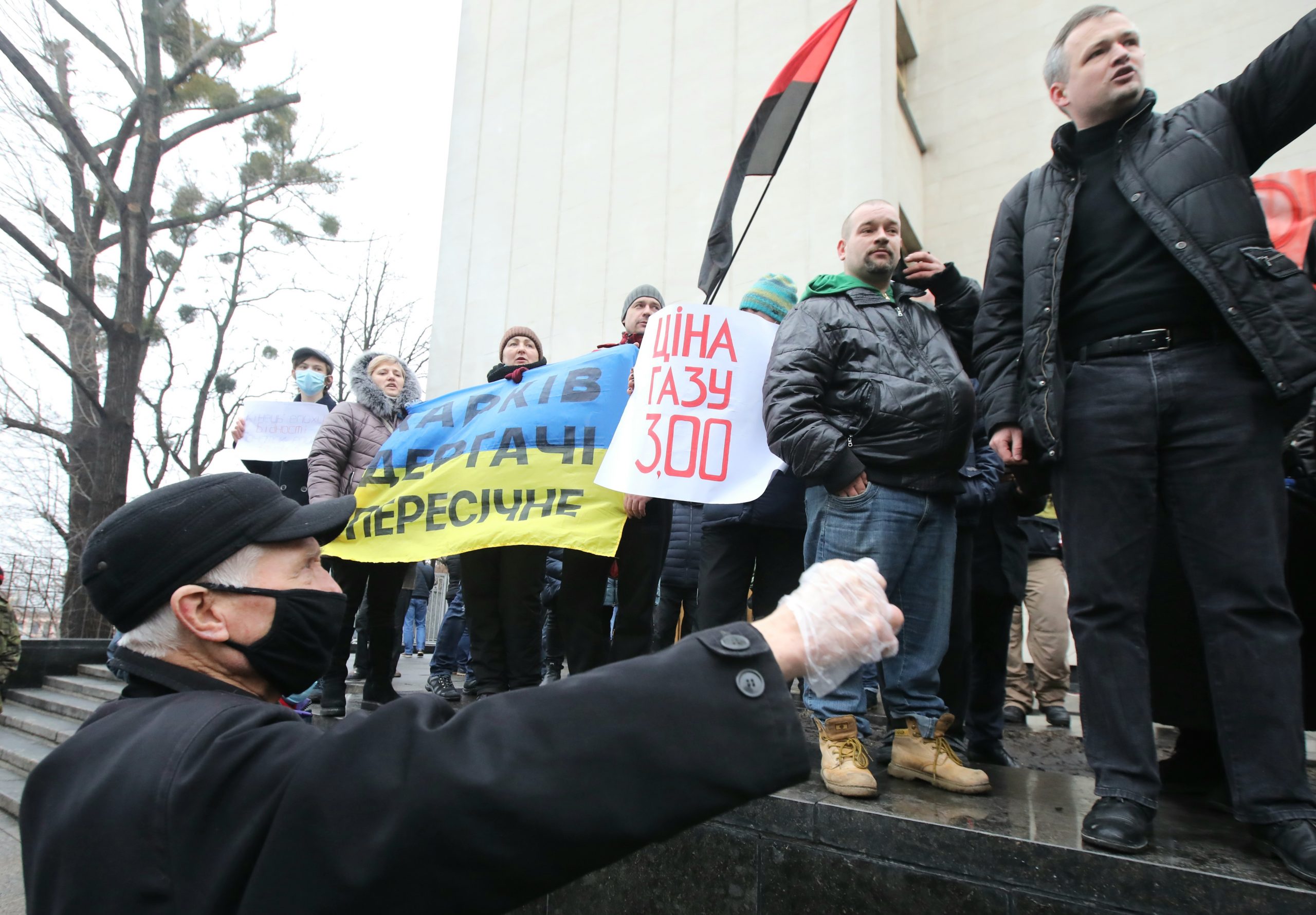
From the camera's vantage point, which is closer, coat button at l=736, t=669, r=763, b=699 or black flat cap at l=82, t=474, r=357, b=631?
coat button at l=736, t=669, r=763, b=699

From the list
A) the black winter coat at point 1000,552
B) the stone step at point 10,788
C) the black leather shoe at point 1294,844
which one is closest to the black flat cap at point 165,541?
the black leather shoe at point 1294,844

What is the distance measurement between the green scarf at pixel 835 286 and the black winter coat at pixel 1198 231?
634 mm

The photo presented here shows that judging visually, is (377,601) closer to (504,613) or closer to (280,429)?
(504,613)

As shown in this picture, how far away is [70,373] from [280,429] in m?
7.62

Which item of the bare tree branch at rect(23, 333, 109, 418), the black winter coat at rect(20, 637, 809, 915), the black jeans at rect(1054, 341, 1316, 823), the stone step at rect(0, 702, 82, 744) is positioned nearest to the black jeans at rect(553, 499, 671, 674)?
the black jeans at rect(1054, 341, 1316, 823)

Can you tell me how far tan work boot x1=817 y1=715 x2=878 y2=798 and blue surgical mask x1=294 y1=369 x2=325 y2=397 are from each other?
4.89 m

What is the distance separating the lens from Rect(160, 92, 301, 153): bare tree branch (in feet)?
41.6


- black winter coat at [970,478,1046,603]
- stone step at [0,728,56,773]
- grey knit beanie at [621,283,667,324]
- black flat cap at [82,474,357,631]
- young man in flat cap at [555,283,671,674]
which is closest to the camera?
black flat cap at [82,474,357,631]

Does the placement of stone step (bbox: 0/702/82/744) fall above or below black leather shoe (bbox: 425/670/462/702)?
below

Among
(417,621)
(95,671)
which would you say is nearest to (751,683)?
(95,671)

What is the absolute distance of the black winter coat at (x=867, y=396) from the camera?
292cm

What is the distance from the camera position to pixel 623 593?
4141mm

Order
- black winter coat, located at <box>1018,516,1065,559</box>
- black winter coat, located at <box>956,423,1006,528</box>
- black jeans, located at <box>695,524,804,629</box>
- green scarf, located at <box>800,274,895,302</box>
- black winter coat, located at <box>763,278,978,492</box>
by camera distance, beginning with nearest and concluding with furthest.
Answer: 1. black winter coat, located at <box>763,278,978,492</box>
2. green scarf, located at <box>800,274,895,302</box>
3. black winter coat, located at <box>956,423,1006,528</box>
4. black jeans, located at <box>695,524,804,629</box>
5. black winter coat, located at <box>1018,516,1065,559</box>

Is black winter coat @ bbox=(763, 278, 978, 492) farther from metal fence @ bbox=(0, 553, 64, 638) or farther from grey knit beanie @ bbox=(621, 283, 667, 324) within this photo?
metal fence @ bbox=(0, 553, 64, 638)
